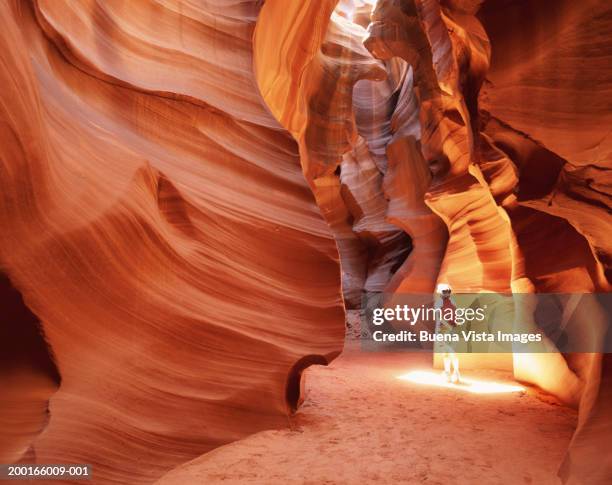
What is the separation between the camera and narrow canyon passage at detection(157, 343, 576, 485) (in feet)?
12.4

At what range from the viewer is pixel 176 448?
3.92 m

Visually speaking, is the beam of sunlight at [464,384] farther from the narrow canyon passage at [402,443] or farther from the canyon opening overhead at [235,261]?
the narrow canyon passage at [402,443]

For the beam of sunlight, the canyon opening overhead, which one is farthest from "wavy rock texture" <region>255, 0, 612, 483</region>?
the beam of sunlight

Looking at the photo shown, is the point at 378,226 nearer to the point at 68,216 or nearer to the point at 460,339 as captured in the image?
the point at 460,339

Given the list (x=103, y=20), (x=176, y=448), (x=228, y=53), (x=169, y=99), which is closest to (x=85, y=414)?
(x=176, y=448)

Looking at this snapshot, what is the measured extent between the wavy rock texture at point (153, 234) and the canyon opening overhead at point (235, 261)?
20 millimetres

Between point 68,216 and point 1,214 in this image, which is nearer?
point 1,214

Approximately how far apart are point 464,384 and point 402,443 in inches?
156

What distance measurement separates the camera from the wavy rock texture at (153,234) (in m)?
3.29

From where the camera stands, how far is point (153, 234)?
425cm

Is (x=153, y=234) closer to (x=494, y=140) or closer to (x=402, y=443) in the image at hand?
(x=402, y=443)

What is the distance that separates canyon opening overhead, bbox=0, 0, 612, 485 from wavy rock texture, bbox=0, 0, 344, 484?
0.07 ft

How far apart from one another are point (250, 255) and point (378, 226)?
12.2 meters

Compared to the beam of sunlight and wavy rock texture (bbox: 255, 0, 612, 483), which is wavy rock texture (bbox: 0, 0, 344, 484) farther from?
the beam of sunlight
